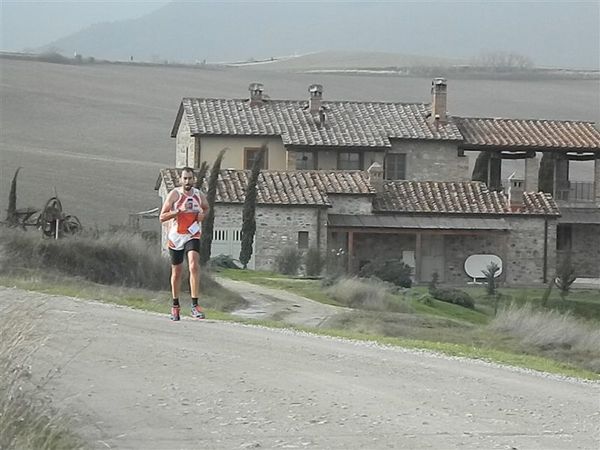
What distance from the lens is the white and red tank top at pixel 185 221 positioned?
14.5 m

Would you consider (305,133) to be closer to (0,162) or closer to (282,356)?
(0,162)

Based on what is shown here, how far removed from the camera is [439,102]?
161ft

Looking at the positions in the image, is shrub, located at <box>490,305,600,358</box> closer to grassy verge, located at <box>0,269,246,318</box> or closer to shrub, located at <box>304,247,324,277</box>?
grassy verge, located at <box>0,269,246,318</box>

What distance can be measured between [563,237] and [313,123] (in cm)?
1131

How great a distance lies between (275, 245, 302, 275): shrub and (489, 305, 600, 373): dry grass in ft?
49.1

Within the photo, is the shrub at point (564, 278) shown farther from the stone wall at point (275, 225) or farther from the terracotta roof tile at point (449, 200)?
the stone wall at point (275, 225)

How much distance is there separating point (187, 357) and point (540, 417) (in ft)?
11.6

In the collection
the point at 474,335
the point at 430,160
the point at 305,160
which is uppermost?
the point at 430,160

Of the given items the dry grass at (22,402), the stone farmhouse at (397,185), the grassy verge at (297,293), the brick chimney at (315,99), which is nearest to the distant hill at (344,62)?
the stone farmhouse at (397,185)

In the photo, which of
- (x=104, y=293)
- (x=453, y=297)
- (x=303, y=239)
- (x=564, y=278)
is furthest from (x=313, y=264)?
(x=104, y=293)

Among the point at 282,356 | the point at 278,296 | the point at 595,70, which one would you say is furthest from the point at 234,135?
the point at 595,70

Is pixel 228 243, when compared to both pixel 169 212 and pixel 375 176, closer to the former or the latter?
pixel 375 176

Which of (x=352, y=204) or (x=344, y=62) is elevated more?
(x=344, y=62)

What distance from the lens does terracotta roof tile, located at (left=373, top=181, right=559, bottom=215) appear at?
42656mm
